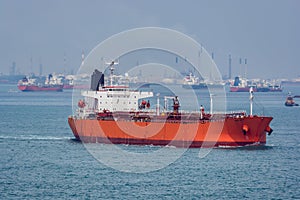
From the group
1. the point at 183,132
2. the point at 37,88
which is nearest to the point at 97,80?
the point at 183,132

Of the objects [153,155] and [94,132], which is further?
[94,132]

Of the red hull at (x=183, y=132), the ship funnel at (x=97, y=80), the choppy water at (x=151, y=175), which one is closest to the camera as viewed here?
the choppy water at (x=151, y=175)

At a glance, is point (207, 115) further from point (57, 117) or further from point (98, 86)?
point (57, 117)

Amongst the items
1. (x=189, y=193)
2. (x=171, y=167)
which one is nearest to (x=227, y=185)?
(x=189, y=193)

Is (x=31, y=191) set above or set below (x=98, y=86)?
below

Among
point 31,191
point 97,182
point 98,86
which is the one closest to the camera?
point 31,191

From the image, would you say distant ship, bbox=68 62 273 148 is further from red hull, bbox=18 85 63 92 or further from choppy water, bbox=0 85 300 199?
red hull, bbox=18 85 63 92

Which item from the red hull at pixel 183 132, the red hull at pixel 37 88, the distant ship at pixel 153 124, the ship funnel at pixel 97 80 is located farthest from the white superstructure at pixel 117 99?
the red hull at pixel 37 88

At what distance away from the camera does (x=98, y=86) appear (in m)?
58.7

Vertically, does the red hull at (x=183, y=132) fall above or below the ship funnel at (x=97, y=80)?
below

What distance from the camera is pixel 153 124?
161ft

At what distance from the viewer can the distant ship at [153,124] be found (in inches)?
1847

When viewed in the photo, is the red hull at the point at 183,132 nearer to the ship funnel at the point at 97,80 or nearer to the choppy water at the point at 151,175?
the choppy water at the point at 151,175

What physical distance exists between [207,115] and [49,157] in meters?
11.2
